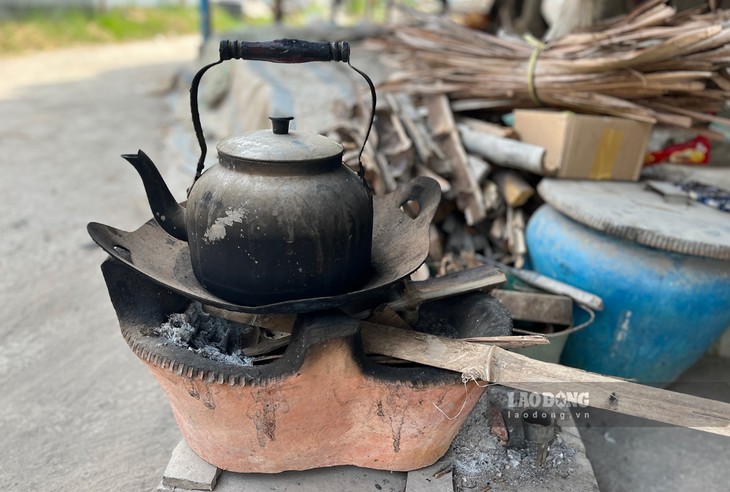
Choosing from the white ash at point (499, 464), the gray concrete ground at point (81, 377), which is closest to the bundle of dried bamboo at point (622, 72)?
the gray concrete ground at point (81, 377)

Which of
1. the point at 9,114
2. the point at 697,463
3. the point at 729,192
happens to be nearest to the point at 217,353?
the point at 697,463

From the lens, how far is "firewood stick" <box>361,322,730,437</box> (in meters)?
1.73

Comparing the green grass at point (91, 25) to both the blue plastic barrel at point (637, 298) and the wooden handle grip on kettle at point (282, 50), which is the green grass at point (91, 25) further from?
the blue plastic barrel at point (637, 298)

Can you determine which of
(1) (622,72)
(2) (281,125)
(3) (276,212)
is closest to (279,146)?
(2) (281,125)

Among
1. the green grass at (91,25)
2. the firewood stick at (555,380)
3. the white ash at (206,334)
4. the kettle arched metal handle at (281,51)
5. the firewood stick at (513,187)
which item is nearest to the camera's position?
the firewood stick at (555,380)

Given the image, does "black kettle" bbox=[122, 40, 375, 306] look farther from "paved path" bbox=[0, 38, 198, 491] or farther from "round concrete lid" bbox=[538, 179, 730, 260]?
"round concrete lid" bbox=[538, 179, 730, 260]

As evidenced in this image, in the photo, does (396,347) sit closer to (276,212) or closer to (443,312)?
(443,312)

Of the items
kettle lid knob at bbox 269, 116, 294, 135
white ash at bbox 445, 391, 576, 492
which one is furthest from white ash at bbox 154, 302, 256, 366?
white ash at bbox 445, 391, 576, 492

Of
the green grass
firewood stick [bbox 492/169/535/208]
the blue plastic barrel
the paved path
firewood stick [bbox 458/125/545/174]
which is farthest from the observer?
the green grass

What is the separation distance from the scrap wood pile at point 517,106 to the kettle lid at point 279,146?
1.53 metres

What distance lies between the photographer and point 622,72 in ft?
11.8

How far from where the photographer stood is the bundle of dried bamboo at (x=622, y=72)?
11.2ft

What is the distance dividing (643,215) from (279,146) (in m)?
2.06

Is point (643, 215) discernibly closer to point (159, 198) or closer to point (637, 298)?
point (637, 298)
